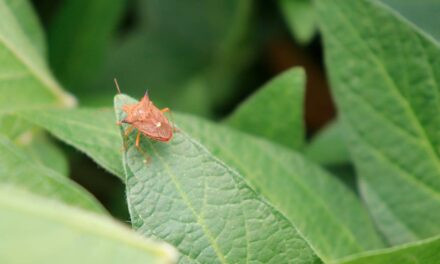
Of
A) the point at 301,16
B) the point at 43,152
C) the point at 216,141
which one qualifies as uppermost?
the point at 301,16

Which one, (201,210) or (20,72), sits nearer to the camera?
(201,210)

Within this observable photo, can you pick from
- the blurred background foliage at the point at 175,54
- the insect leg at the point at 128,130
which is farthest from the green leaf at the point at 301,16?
the insect leg at the point at 128,130

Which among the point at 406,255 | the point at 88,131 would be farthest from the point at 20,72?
the point at 406,255

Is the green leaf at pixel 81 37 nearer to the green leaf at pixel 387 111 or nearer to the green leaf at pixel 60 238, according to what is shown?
the green leaf at pixel 387 111

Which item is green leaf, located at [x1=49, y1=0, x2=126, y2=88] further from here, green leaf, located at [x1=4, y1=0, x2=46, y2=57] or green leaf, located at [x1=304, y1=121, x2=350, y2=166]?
green leaf, located at [x1=304, y1=121, x2=350, y2=166]

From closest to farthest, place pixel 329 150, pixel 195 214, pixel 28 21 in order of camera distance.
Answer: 1. pixel 195 214
2. pixel 28 21
3. pixel 329 150

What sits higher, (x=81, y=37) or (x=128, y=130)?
(x=81, y=37)

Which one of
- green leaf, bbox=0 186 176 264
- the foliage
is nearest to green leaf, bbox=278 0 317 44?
the foliage

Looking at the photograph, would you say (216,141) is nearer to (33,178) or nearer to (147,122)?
(147,122)
